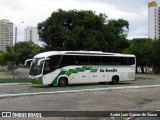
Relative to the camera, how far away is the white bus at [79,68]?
90.0 ft

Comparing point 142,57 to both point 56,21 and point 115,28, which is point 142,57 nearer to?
point 115,28

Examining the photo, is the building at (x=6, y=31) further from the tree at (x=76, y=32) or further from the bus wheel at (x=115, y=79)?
the bus wheel at (x=115, y=79)

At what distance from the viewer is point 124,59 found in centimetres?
3316

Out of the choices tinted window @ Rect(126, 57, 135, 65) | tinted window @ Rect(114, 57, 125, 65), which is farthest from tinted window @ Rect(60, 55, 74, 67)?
tinted window @ Rect(126, 57, 135, 65)

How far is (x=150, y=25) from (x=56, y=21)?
67.5 m

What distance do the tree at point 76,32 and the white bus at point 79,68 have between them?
6.07 m

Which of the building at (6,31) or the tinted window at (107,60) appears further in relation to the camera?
the building at (6,31)

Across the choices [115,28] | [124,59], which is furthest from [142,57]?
[124,59]

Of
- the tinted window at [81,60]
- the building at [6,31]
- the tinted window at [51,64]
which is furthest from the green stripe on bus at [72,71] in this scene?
the building at [6,31]

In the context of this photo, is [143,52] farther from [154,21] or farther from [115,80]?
[154,21]

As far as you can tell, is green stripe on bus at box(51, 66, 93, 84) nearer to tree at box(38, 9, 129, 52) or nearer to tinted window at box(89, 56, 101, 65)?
tinted window at box(89, 56, 101, 65)

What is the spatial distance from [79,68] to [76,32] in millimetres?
9696

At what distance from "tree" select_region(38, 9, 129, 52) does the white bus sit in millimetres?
6068

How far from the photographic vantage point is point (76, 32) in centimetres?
3819
